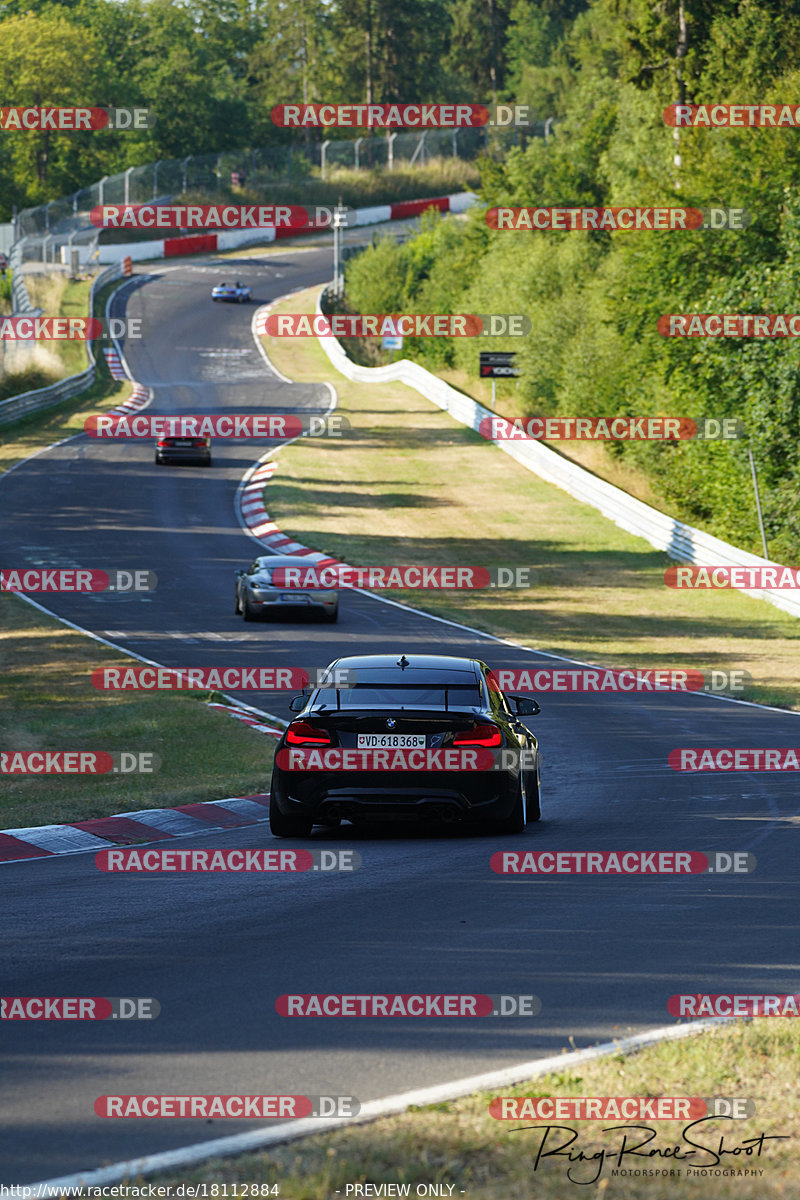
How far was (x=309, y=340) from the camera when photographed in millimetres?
73250

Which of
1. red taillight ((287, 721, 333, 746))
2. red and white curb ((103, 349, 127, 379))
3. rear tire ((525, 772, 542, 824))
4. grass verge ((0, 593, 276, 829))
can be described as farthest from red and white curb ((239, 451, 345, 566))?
red taillight ((287, 721, 333, 746))

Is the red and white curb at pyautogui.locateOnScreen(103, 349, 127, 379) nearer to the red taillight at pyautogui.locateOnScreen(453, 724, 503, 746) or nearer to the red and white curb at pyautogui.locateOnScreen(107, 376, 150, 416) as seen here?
the red and white curb at pyautogui.locateOnScreen(107, 376, 150, 416)

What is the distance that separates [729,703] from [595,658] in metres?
4.75

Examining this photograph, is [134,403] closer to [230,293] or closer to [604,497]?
[604,497]

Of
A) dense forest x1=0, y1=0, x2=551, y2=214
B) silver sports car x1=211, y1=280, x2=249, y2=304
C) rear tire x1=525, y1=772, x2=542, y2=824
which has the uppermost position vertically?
dense forest x1=0, y1=0, x2=551, y2=214

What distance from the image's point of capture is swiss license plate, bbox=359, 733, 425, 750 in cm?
1048

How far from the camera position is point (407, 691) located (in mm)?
10930

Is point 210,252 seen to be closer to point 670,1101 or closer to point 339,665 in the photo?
point 339,665

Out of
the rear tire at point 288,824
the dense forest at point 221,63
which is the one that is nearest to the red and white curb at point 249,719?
the rear tire at point 288,824

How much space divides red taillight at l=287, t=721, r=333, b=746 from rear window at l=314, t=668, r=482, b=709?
240 millimetres

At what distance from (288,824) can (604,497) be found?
102 ft

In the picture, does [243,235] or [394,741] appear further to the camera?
[243,235]

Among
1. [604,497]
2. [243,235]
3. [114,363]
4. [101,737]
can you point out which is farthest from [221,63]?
[101,737]

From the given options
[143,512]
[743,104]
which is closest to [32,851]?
[143,512]
